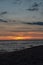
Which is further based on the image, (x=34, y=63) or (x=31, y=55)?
(x=31, y=55)

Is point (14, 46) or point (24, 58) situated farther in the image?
point (14, 46)

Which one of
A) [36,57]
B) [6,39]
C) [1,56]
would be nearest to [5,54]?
[1,56]

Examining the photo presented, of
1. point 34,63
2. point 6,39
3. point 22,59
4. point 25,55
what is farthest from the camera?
point 6,39

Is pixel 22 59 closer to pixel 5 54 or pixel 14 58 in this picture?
pixel 14 58

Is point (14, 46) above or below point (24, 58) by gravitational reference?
above

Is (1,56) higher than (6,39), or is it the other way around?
(6,39)

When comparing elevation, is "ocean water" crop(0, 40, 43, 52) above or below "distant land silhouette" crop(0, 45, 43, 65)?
above

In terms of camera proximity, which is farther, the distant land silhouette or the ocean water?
the ocean water

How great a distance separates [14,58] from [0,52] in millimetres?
4661

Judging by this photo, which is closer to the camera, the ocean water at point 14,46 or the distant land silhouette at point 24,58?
the distant land silhouette at point 24,58

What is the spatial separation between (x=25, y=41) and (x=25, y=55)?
1822 centimetres

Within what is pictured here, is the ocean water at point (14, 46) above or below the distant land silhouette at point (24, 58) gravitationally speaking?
above

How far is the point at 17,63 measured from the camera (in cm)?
3334

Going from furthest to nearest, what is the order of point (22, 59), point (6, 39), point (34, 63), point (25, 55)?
1. point (6, 39)
2. point (25, 55)
3. point (22, 59)
4. point (34, 63)
